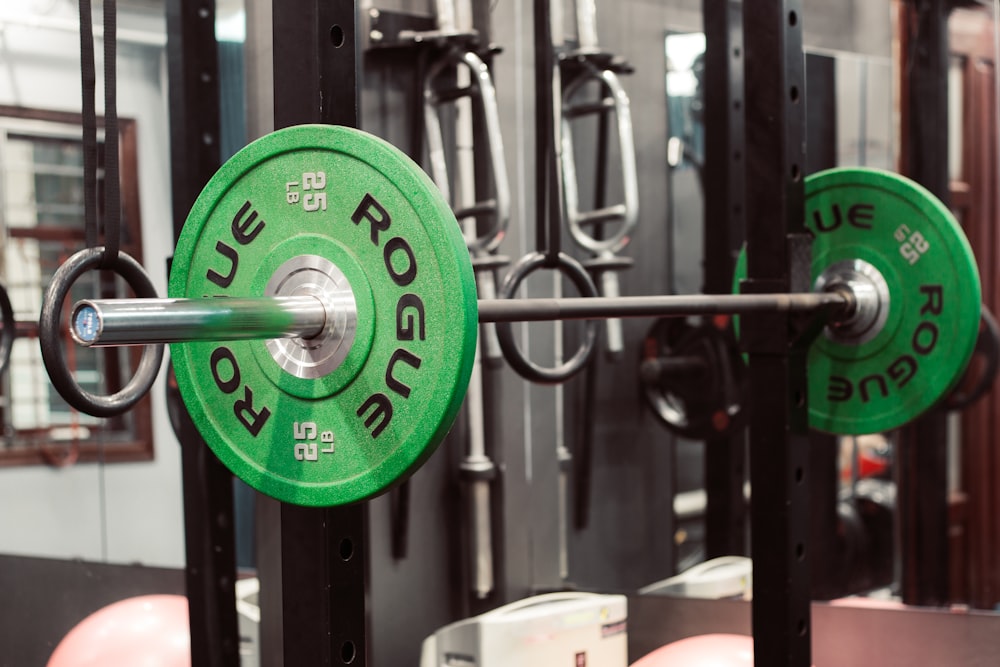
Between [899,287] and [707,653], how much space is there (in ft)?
2.67

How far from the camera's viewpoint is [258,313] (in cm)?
121

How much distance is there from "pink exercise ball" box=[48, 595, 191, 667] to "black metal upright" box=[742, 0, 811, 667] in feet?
4.32

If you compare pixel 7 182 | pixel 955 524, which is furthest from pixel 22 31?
pixel 955 524

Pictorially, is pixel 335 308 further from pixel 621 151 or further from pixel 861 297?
pixel 621 151

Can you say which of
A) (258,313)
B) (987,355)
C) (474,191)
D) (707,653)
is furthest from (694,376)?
(258,313)

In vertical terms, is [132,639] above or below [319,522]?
below

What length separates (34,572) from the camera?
3.13m

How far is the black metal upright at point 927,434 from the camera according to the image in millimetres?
3717

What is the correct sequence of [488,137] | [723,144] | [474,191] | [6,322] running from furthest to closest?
1. [723,144]
2. [474,191]
3. [488,137]
4. [6,322]

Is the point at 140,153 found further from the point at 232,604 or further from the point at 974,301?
the point at 974,301

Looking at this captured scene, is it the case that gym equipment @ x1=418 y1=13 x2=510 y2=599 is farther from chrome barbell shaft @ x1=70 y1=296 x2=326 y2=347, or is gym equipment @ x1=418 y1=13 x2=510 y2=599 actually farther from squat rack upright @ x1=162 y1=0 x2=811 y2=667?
chrome barbell shaft @ x1=70 y1=296 x2=326 y2=347

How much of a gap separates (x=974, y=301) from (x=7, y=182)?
2.68m

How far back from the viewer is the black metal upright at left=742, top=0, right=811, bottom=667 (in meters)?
1.70

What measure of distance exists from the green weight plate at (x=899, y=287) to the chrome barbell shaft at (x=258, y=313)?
37cm
